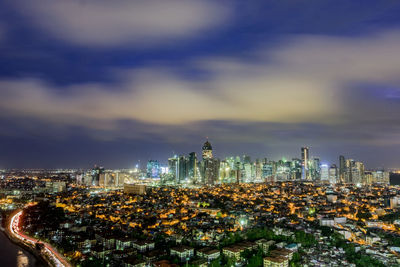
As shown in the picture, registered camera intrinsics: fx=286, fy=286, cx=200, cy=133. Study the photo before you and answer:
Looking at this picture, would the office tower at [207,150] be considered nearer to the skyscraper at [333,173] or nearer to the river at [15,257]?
the skyscraper at [333,173]

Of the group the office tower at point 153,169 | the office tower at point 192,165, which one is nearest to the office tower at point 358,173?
the office tower at point 192,165

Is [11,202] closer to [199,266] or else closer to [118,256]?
[118,256]

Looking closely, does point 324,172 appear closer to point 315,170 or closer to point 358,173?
point 315,170

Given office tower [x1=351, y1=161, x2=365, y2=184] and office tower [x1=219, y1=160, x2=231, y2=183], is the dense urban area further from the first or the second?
office tower [x1=219, y1=160, x2=231, y2=183]

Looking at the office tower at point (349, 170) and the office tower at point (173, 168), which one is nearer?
the office tower at point (349, 170)

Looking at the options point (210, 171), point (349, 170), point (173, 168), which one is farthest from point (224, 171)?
point (349, 170)

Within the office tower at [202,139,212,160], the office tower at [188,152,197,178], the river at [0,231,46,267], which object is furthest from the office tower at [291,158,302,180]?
Answer: the river at [0,231,46,267]
